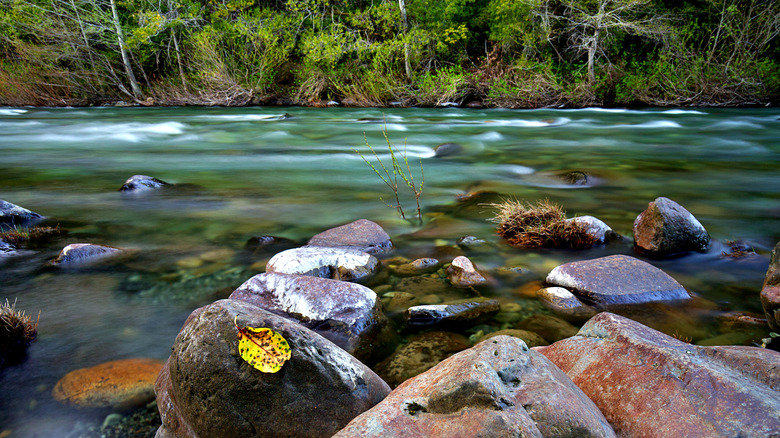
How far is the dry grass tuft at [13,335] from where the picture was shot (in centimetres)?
259

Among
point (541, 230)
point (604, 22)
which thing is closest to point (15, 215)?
point (541, 230)

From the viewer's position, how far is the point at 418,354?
2641 mm

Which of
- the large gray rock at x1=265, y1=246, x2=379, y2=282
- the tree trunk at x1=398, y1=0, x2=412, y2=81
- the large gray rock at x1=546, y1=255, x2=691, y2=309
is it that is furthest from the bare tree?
the large gray rock at x1=265, y1=246, x2=379, y2=282

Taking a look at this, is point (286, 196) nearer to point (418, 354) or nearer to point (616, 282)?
point (418, 354)

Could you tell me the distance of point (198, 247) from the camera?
440 centimetres

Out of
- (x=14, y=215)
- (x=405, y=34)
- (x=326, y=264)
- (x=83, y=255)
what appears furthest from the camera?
(x=405, y=34)

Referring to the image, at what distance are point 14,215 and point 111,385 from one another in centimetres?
381

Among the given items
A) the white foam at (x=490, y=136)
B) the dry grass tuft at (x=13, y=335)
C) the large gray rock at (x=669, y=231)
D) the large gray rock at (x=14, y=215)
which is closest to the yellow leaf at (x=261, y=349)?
the dry grass tuft at (x=13, y=335)

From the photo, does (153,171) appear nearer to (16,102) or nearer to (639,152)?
(639,152)

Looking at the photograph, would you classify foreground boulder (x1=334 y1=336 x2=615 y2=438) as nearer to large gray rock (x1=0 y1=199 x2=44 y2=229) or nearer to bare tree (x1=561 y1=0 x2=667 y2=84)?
large gray rock (x1=0 y1=199 x2=44 y2=229)

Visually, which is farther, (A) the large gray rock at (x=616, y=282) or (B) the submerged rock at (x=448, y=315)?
(A) the large gray rock at (x=616, y=282)

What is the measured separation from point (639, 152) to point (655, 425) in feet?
29.0

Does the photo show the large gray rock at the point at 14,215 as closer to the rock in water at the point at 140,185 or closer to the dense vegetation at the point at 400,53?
the rock in water at the point at 140,185

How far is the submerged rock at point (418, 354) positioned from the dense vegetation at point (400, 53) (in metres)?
15.6
